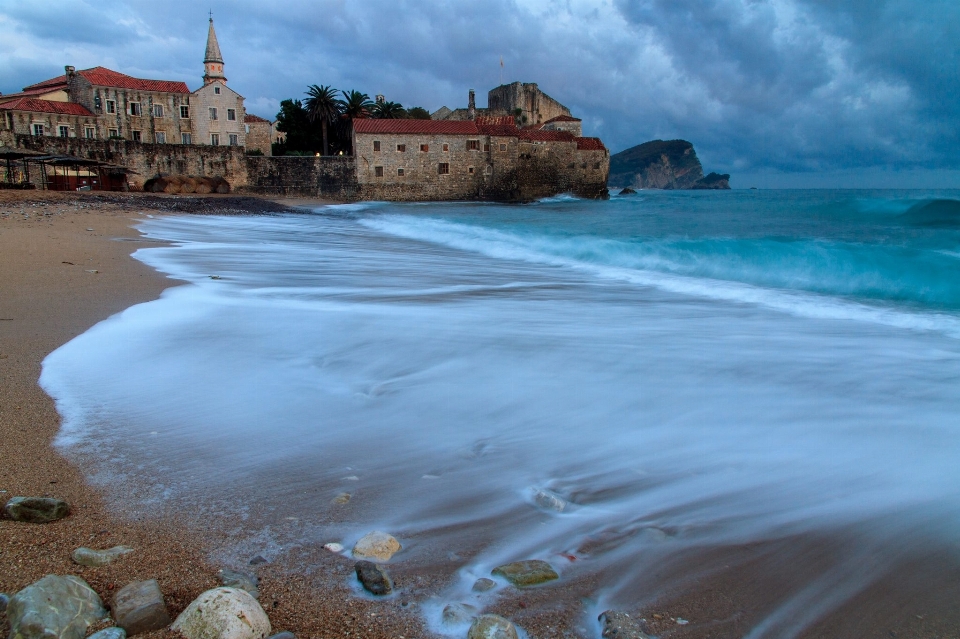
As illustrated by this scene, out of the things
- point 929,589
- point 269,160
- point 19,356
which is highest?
point 269,160

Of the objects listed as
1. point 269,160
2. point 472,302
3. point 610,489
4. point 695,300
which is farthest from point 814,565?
point 269,160

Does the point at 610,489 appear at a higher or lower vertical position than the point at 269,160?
lower

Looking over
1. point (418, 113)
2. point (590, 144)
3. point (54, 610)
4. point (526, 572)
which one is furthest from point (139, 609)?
point (418, 113)

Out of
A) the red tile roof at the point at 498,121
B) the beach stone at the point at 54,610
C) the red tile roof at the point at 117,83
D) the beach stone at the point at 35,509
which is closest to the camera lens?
the beach stone at the point at 54,610

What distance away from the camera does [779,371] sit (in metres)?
4.30

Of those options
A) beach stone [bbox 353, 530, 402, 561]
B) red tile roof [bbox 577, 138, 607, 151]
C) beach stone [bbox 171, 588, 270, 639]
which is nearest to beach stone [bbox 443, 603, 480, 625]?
beach stone [bbox 353, 530, 402, 561]

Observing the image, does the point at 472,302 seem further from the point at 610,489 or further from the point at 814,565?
the point at 814,565

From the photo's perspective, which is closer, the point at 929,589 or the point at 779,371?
the point at 929,589

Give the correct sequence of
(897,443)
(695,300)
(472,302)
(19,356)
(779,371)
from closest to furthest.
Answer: (897,443), (19,356), (779,371), (472,302), (695,300)

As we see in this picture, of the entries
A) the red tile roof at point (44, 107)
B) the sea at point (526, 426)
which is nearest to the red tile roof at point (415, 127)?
the red tile roof at point (44, 107)

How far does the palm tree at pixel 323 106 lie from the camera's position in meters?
46.9

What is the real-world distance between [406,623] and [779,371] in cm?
354

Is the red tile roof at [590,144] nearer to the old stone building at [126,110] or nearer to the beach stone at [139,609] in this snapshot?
the old stone building at [126,110]

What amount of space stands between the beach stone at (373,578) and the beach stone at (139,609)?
0.52m
